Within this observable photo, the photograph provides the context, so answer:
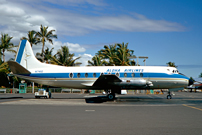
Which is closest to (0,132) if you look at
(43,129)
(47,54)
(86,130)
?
(43,129)

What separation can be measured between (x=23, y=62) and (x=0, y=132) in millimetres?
21430

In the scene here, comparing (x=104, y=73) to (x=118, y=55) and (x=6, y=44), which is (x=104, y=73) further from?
(x=6, y=44)

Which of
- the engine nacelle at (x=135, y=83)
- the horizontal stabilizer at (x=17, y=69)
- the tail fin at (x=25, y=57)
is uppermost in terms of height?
the tail fin at (x=25, y=57)

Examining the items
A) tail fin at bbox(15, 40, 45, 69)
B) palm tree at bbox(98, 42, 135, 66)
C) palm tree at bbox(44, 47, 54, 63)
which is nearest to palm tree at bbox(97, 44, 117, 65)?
palm tree at bbox(98, 42, 135, 66)

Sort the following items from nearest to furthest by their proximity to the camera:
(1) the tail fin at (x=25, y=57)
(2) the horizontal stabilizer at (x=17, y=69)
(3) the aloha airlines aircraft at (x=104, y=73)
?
(3) the aloha airlines aircraft at (x=104, y=73) → (2) the horizontal stabilizer at (x=17, y=69) → (1) the tail fin at (x=25, y=57)

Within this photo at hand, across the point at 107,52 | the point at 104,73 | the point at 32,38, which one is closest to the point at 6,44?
the point at 32,38

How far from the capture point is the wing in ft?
73.5

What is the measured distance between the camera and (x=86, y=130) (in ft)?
26.6

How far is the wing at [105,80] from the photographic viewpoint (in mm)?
22413

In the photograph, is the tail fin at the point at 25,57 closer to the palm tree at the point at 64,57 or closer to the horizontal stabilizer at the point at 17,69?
the horizontal stabilizer at the point at 17,69

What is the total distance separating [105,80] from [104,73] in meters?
2.21

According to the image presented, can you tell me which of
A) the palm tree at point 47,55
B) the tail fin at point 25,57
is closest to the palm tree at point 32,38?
the palm tree at point 47,55

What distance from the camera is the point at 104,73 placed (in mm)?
25547

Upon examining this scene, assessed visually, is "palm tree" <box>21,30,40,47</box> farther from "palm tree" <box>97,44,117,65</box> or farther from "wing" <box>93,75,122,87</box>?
"wing" <box>93,75,122,87</box>
